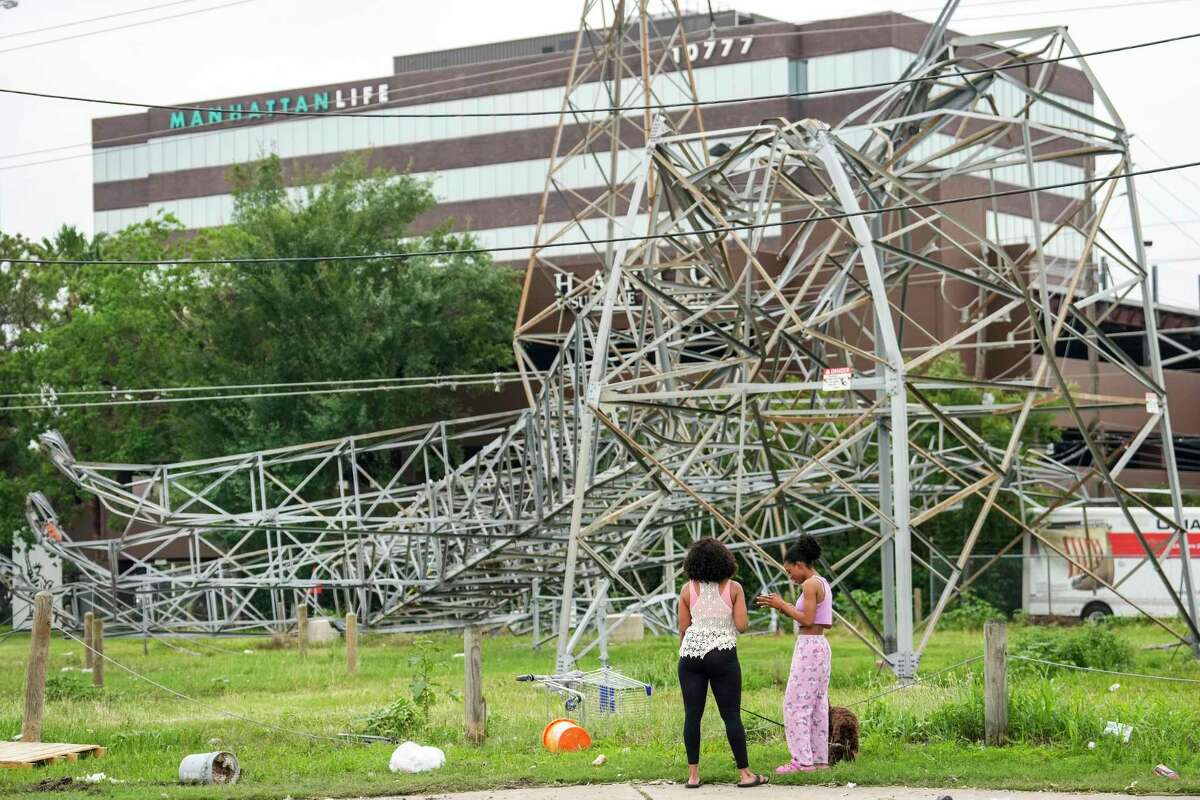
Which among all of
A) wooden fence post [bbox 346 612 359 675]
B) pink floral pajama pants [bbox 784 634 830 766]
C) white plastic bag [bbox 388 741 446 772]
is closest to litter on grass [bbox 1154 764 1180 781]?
pink floral pajama pants [bbox 784 634 830 766]

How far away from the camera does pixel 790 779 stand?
1291 cm

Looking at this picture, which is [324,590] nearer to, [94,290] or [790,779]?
→ [94,290]

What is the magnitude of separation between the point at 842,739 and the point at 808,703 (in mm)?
883

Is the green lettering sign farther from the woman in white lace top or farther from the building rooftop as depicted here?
the woman in white lace top

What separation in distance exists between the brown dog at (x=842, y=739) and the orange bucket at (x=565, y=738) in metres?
2.74

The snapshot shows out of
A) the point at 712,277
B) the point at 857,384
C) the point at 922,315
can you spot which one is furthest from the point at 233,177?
the point at 857,384

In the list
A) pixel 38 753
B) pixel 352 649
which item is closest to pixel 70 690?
pixel 352 649

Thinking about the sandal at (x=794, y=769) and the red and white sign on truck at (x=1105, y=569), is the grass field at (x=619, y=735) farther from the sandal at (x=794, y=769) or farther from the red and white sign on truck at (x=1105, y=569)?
the red and white sign on truck at (x=1105, y=569)

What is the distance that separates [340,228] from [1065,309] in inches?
1486

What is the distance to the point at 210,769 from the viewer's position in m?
14.5

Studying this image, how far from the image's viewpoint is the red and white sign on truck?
39.7m

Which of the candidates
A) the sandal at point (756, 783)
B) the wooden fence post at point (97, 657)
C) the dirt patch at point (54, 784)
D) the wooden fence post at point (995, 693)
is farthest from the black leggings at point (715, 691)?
the wooden fence post at point (97, 657)

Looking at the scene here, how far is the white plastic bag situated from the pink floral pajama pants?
10.9 ft

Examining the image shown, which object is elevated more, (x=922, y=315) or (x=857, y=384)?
(x=922, y=315)
